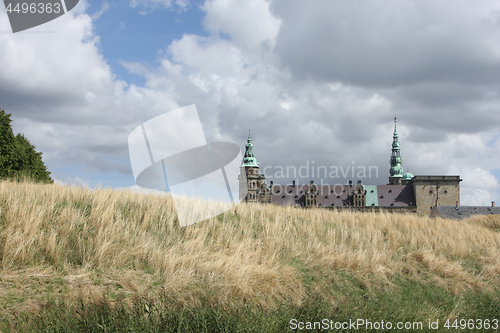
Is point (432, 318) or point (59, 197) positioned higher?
point (59, 197)

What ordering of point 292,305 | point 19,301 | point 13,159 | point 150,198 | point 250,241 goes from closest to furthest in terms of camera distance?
1. point 19,301
2. point 292,305
3. point 250,241
4. point 150,198
5. point 13,159

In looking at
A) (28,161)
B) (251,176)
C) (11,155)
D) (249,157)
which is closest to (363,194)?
(251,176)

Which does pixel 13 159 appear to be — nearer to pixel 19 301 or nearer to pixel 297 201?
pixel 19 301

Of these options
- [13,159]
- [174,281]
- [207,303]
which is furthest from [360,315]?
[13,159]

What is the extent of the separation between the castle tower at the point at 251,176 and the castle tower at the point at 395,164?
3763 centimetres

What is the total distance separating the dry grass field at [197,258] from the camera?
20.2 feet

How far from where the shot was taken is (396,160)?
297 ft

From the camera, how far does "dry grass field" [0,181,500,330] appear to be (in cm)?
614

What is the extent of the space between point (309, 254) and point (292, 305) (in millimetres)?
3058

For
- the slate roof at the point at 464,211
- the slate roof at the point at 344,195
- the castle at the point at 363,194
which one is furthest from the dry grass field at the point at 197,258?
the slate roof at the point at 344,195

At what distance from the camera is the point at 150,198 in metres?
11.1

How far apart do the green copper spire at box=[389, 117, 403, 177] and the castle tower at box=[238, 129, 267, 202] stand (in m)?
38.9

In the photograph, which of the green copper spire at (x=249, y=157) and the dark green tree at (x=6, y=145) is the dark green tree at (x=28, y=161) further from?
the green copper spire at (x=249, y=157)

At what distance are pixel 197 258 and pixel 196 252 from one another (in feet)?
1.01
